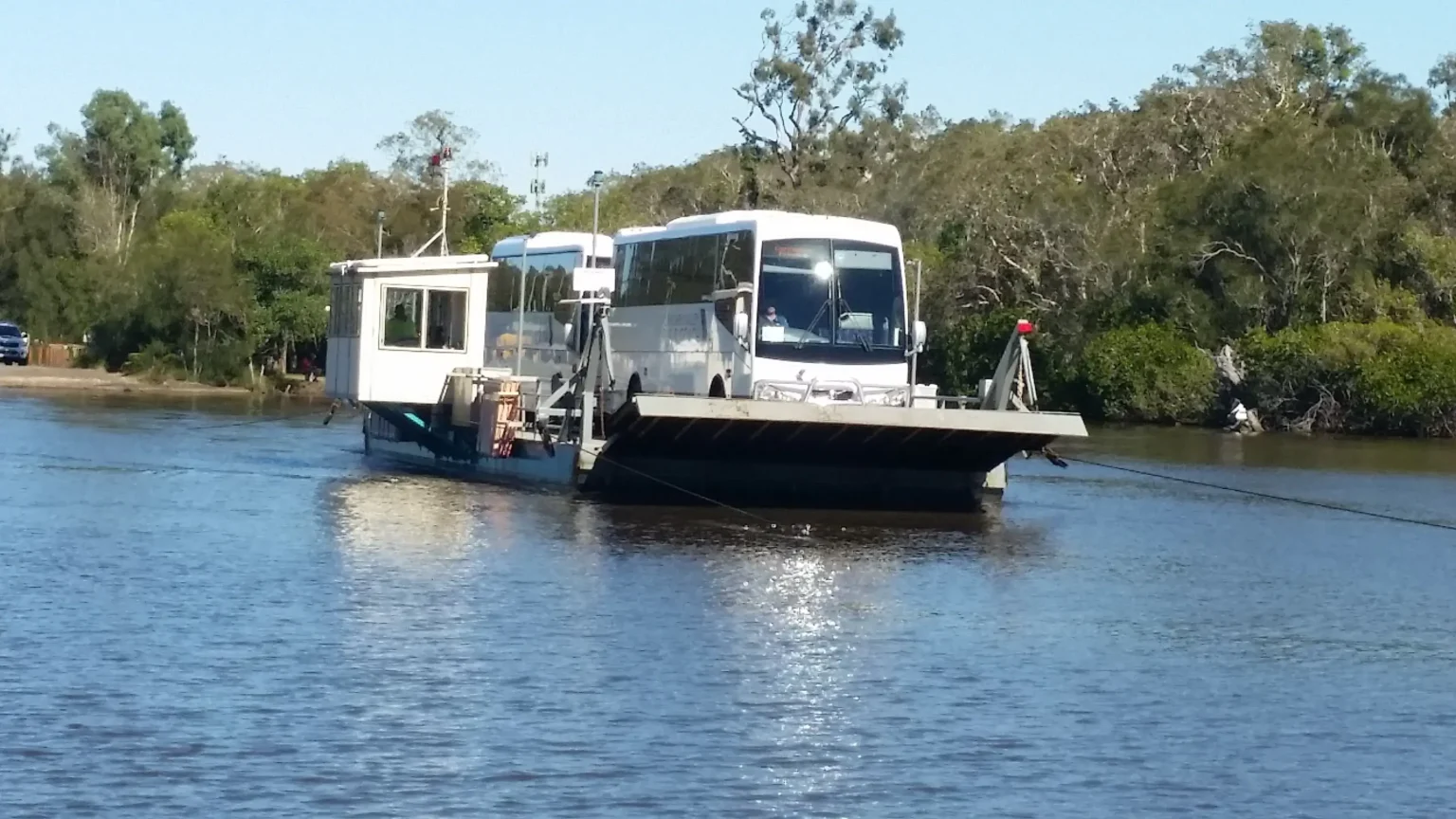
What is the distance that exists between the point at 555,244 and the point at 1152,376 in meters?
26.6

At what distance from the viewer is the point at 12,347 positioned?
75.7 meters

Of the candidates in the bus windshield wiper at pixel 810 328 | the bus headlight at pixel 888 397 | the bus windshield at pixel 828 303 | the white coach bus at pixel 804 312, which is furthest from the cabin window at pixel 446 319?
the bus headlight at pixel 888 397

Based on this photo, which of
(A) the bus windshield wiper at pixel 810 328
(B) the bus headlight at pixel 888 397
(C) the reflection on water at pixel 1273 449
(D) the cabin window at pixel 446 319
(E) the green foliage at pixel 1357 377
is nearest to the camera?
(B) the bus headlight at pixel 888 397

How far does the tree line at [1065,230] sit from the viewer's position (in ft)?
186

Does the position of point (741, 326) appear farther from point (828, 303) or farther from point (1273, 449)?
point (1273, 449)

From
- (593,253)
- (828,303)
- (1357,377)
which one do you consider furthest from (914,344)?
(1357,377)

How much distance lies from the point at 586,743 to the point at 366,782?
149cm

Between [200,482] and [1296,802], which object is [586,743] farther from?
[200,482]

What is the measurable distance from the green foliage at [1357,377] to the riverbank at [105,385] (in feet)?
94.0

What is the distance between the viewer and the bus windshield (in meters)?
26.0

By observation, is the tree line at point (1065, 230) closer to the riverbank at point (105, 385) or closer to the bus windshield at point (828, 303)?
the riverbank at point (105, 385)

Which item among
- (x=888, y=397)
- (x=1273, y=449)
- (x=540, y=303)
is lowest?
(x=1273, y=449)

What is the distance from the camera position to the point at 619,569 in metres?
19.8

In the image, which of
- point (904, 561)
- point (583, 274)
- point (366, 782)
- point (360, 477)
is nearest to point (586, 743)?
point (366, 782)
